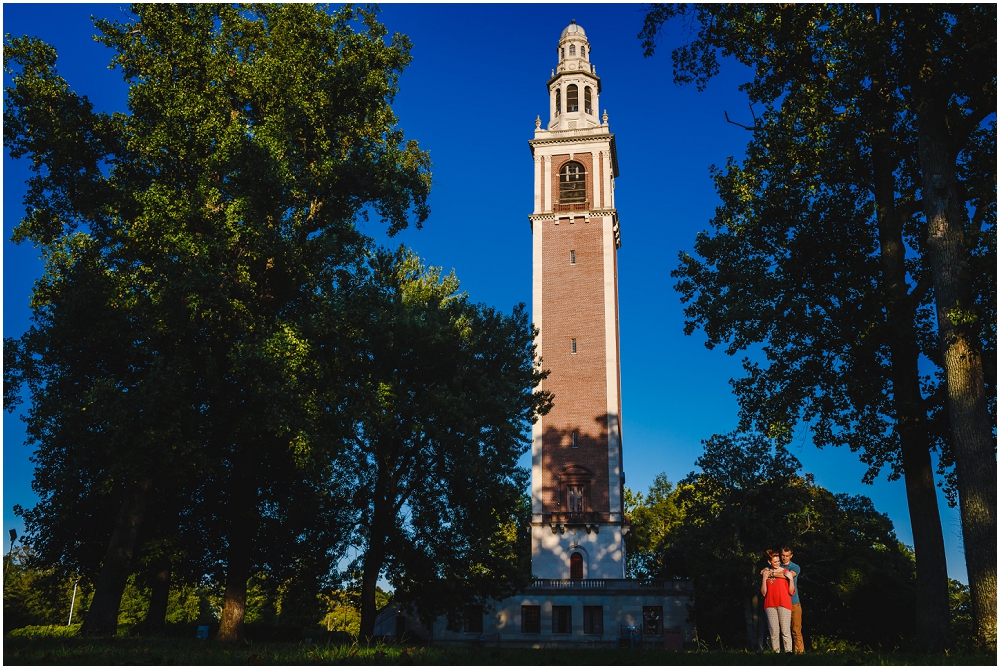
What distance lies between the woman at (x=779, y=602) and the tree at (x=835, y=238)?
499 cm

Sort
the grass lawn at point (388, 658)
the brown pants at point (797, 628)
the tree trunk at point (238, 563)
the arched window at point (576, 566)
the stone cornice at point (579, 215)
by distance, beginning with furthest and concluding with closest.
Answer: the stone cornice at point (579, 215)
the arched window at point (576, 566)
the tree trunk at point (238, 563)
the brown pants at point (797, 628)
the grass lawn at point (388, 658)

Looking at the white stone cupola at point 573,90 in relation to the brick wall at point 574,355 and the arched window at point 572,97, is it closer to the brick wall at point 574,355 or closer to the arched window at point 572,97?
the arched window at point 572,97

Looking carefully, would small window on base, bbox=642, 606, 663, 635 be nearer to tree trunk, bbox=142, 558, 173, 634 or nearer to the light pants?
tree trunk, bbox=142, 558, 173, 634

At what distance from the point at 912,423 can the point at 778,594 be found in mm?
6554

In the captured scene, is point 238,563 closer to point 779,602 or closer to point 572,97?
point 779,602

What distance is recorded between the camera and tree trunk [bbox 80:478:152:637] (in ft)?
52.8

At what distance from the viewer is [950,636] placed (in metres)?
14.1

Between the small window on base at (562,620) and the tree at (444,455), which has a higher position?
the tree at (444,455)

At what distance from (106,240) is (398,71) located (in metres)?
9.65

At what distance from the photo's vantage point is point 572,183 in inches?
2202

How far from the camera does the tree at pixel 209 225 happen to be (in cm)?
1650

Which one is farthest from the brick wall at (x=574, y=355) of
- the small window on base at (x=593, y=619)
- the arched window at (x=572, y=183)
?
the small window on base at (x=593, y=619)

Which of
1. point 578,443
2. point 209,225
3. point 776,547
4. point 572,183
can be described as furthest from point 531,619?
point 209,225

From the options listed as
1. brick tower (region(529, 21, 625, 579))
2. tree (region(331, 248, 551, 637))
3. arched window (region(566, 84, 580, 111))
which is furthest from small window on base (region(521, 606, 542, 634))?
Answer: arched window (region(566, 84, 580, 111))
